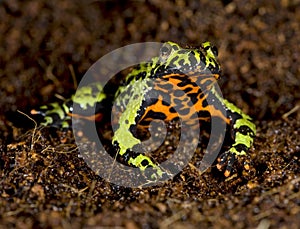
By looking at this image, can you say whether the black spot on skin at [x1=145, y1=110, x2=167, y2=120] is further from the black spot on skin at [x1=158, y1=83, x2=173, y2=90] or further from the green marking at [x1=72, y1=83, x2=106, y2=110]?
the green marking at [x1=72, y1=83, x2=106, y2=110]

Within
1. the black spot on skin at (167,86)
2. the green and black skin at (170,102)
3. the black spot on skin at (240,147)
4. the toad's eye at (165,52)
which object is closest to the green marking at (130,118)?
the green and black skin at (170,102)

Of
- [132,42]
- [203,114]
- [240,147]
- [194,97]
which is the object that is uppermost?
[132,42]

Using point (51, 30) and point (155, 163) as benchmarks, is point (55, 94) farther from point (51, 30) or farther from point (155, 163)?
point (155, 163)

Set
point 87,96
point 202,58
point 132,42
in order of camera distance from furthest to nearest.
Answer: point 132,42 → point 87,96 → point 202,58

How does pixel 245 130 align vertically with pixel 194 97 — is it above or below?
below

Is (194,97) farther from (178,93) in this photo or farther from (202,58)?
(202,58)

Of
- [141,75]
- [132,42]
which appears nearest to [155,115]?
[141,75]

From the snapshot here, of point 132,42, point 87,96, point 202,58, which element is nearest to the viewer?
point 202,58
